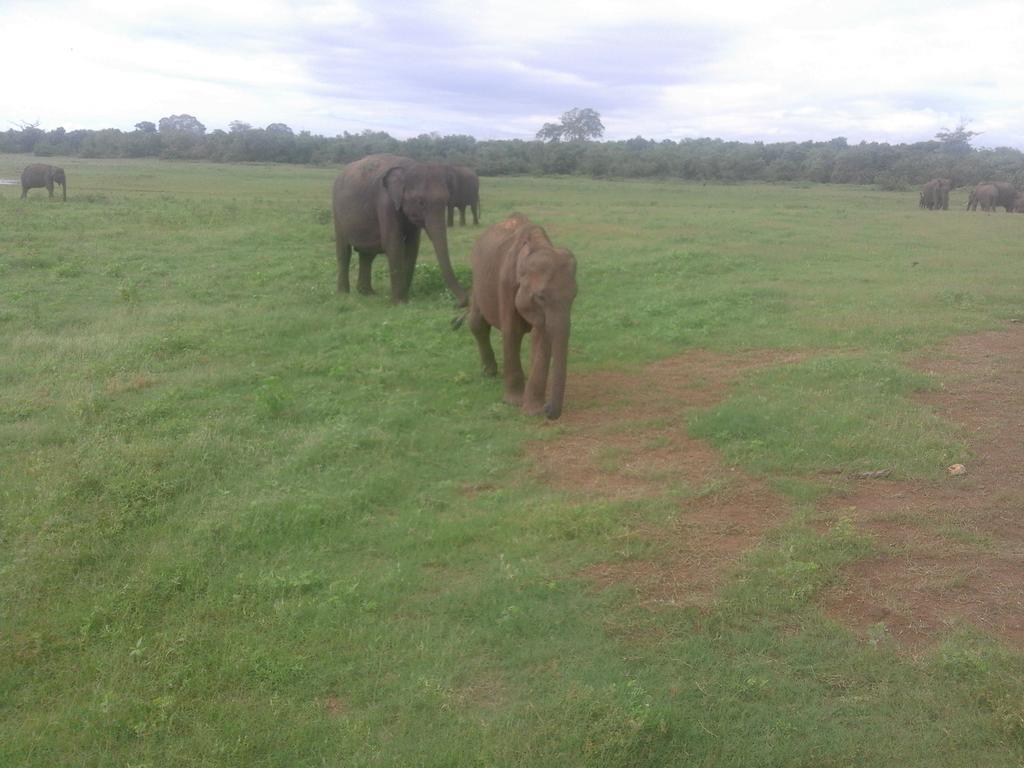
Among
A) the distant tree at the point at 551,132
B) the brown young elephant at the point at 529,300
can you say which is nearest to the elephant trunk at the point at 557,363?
the brown young elephant at the point at 529,300

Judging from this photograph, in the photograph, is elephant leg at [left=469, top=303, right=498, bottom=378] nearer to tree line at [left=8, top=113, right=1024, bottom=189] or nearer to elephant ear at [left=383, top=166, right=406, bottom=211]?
elephant ear at [left=383, top=166, right=406, bottom=211]

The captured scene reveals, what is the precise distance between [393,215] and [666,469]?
6.94 metres

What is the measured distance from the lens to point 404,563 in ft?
16.3

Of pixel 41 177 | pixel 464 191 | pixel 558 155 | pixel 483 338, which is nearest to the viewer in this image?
pixel 483 338

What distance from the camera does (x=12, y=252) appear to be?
606 inches

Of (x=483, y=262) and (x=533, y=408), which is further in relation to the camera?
(x=483, y=262)

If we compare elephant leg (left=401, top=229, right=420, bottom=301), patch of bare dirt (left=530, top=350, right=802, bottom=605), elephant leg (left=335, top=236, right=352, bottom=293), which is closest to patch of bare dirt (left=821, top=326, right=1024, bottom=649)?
patch of bare dirt (left=530, top=350, right=802, bottom=605)

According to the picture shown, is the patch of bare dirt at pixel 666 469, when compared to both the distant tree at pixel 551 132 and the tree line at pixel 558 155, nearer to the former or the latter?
the tree line at pixel 558 155

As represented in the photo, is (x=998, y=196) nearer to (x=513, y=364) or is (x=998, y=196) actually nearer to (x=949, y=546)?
(x=513, y=364)

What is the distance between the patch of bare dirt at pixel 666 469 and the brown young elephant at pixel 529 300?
1.38ft

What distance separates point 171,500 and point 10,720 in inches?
81.6

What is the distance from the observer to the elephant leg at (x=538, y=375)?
730 centimetres

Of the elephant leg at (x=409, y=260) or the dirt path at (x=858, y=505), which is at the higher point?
the elephant leg at (x=409, y=260)

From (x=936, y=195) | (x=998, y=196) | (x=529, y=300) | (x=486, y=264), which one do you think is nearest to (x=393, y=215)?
(x=486, y=264)
